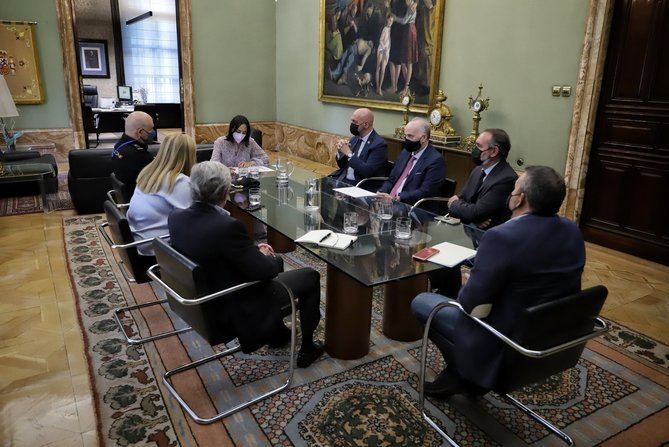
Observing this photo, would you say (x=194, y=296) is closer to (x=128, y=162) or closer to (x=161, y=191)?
(x=161, y=191)

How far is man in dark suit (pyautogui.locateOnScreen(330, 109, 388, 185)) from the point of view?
15.7 feet

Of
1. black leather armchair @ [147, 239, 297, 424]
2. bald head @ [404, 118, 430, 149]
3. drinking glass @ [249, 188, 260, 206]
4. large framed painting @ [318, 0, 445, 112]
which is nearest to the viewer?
black leather armchair @ [147, 239, 297, 424]

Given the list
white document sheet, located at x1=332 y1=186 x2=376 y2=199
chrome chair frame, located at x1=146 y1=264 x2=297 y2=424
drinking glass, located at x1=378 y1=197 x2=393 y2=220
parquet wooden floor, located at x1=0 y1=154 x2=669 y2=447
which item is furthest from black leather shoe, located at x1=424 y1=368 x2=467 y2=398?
white document sheet, located at x1=332 y1=186 x2=376 y2=199

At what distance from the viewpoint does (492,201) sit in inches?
134

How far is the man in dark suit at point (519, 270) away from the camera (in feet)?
6.23

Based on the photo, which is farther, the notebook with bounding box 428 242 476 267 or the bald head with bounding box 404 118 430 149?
the bald head with bounding box 404 118 430 149

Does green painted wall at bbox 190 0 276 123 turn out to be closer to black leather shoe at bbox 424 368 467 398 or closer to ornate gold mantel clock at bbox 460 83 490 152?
ornate gold mantel clock at bbox 460 83 490 152

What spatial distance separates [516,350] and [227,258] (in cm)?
129

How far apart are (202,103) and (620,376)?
9.09 meters

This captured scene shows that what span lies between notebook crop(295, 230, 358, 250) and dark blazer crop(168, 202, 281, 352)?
1.32ft

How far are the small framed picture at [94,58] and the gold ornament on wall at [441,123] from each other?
36.7 feet

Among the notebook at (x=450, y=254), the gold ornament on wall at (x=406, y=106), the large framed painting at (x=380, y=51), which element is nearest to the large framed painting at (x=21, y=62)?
the large framed painting at (x=380, y=51)

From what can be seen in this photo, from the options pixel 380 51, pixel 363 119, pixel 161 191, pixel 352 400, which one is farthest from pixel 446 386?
pixel 380 51

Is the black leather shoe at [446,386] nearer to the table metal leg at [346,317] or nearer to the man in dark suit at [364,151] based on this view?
the table metal leg at [346,317]
